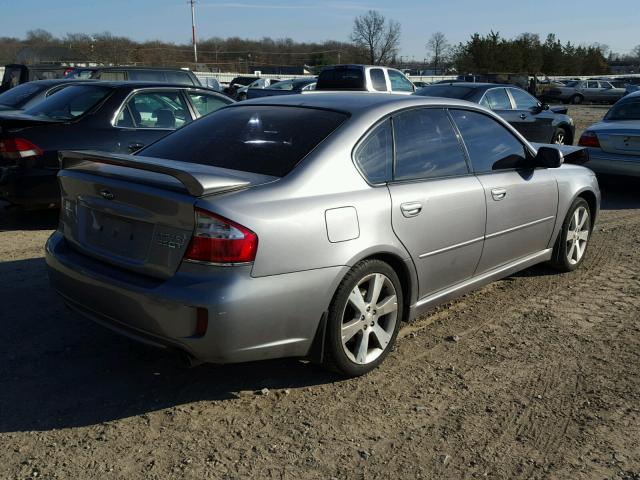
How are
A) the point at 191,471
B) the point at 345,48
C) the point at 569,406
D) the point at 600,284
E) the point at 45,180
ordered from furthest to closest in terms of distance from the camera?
the point at 345,48 → the point at 45,180 → the point at 600,284 → the point at 569,406 → the point at 191,471

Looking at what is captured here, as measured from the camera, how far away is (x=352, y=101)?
13.3ft

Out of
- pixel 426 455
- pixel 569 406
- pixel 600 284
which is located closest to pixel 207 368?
pixel 426 455

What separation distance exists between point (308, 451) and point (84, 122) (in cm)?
514

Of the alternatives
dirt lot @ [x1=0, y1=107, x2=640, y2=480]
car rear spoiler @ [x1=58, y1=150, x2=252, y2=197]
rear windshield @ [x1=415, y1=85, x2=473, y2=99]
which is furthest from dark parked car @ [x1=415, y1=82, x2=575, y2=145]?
car rear spoiler @ [x1=58, y1=150, x2=252, y2=197]

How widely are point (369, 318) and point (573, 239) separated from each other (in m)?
2.84

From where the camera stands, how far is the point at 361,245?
3393 mm

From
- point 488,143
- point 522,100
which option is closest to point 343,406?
point 488,143

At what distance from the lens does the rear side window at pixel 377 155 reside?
11.9 ft

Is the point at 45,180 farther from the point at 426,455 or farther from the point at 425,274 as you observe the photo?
the point at 426,455

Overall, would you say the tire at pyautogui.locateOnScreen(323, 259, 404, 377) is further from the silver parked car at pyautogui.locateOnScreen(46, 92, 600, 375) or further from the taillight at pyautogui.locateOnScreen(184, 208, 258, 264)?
the taillight at pyautogui.locateOnScreen(184, 208, 258, 264)

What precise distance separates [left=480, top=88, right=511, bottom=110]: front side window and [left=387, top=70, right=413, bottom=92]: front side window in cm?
507

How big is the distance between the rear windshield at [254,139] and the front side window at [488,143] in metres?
1.12

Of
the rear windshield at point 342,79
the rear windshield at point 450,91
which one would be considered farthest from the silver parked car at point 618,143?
the rear windshield at point 342,79

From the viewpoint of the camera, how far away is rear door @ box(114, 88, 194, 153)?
7.00m
